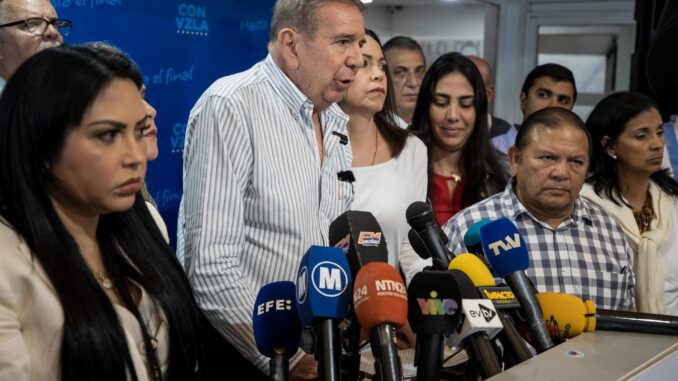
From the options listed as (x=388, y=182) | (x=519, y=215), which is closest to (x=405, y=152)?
(x=388, y=182)

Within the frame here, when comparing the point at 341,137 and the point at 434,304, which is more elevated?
the point at 341,137

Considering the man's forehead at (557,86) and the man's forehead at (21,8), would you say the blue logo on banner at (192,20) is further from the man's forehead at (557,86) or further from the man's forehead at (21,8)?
the man's forehead at (557,86)

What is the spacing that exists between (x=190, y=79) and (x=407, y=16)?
12.7 ft

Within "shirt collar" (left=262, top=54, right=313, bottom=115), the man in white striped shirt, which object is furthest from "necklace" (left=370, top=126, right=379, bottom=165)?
"shirt collar" (left=262, top=54, right=313, bottom=115)

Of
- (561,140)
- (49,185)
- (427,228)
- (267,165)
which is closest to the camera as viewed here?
(49,185)

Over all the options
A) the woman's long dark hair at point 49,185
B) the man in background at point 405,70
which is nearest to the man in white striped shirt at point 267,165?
the woman's long dark hair at point 49,185

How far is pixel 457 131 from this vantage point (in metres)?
3.05

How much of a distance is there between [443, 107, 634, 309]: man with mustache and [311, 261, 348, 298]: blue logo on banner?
119cm

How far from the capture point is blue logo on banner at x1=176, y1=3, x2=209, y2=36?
3512 mm

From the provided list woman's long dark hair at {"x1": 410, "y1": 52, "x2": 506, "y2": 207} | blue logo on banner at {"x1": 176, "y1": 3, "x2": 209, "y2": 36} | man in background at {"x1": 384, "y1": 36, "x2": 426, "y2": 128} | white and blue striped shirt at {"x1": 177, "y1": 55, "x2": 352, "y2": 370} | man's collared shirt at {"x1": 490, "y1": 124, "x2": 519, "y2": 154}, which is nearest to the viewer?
white and blue striped shirt at {"x1": 177, "y1": 55, "x2": 352, "y2": 370}

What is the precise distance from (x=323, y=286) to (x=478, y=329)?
0.74 feet

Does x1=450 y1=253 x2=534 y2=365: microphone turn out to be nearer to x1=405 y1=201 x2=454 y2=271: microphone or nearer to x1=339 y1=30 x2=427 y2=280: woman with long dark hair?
x1=405 y1=201 x2=454 y2=271: microphone

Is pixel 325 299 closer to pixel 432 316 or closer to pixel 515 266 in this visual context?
pixel 432 316

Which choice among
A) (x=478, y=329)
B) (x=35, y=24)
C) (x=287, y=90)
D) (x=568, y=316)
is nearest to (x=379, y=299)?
(x=478, y=329)
